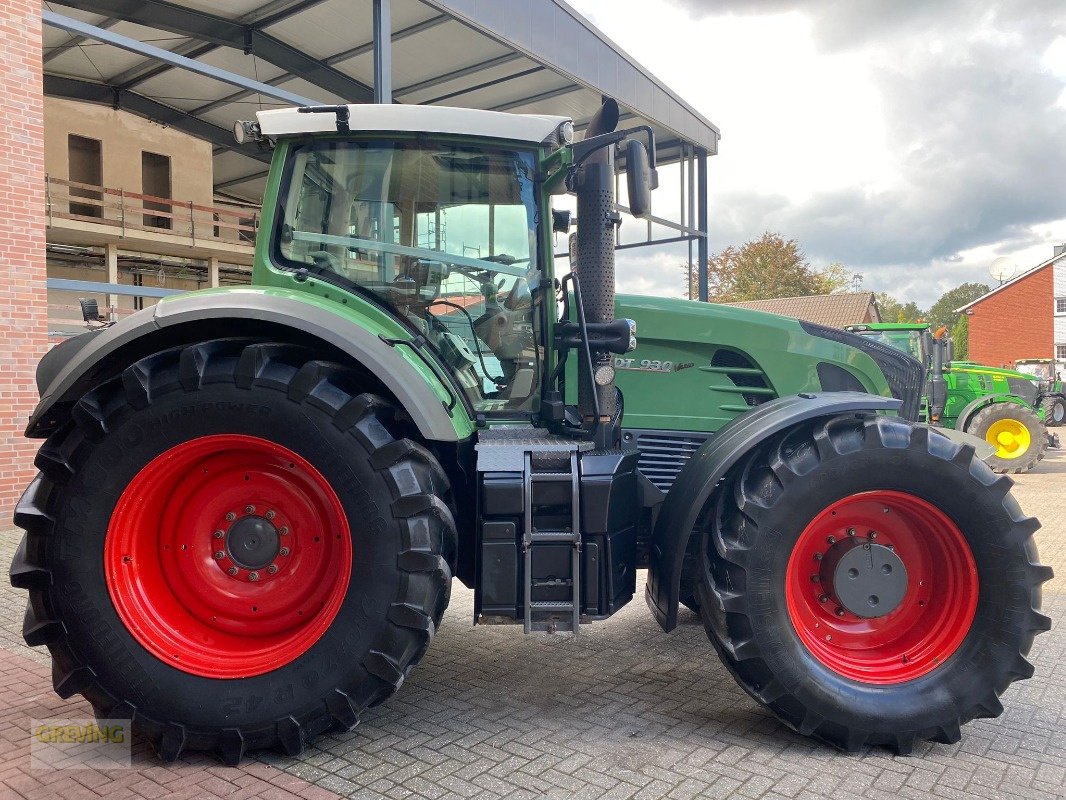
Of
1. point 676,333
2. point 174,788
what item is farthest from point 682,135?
point 174,788

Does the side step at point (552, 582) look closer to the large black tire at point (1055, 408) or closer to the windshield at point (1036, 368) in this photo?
the large black tire at point (1055, 408)

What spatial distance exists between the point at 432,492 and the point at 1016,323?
140 feet

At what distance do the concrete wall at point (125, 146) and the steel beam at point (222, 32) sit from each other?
5278 millimetres

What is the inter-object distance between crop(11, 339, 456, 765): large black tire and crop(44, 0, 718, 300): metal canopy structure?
21.9 feet

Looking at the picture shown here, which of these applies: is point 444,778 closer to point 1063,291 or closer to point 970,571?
point 970,571

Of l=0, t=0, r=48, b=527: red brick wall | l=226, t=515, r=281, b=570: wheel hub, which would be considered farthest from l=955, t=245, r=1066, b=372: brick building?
l=226, t=515, r=281, b=570: wheel hub

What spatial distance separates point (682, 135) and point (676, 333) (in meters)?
12.3

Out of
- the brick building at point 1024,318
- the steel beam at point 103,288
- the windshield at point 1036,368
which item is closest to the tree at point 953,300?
the brick building at point 1024,318

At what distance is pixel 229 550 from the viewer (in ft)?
10.5

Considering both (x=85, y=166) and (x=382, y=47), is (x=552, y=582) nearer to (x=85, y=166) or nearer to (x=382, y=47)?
(x=382, y=47)

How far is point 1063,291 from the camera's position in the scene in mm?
37781

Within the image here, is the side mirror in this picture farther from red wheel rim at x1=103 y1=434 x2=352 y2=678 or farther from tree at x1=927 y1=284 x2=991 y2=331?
tree at x1=927 y1=284 x2=991 y2=331

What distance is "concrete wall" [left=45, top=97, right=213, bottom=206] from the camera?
15781 millimetres

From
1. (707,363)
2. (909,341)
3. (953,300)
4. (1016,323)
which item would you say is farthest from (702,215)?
(953,300)
